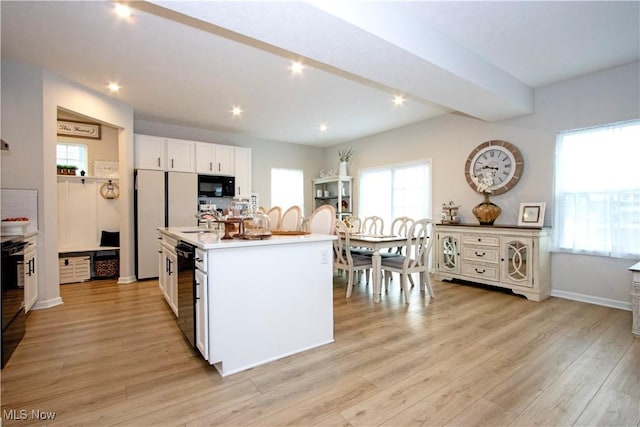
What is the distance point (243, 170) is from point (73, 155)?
2709 mm

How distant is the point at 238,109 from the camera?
4652 mm

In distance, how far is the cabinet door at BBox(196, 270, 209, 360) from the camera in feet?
6.41

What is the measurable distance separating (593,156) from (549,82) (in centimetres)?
103

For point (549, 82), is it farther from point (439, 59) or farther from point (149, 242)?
point (149, 242)

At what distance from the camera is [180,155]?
519 cm

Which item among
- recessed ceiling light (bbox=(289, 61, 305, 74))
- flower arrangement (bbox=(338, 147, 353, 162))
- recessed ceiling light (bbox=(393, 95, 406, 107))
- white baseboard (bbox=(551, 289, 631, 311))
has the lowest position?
white baseboard (bbox=(551, 289, 631, 311))

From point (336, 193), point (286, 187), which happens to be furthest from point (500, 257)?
point (286, 187)

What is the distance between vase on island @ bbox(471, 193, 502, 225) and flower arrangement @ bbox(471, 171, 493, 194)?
0.09m

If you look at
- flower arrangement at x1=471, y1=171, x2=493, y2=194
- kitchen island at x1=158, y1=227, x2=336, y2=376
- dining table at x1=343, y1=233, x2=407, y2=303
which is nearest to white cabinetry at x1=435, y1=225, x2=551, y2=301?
flower arrangement at x1=471, y1=171, x2=493, y2=194

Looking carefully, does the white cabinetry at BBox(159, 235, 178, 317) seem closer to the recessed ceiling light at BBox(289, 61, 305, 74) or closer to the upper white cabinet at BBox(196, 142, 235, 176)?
the recessed ceiling light at BBox(289, 61, 305, 74)

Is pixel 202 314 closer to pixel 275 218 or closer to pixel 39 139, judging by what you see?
pixel 275 218

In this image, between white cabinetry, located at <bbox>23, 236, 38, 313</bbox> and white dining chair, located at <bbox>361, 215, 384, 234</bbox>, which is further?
white dining chair, located at <bbox>361, 215, 384, 234</bbox>

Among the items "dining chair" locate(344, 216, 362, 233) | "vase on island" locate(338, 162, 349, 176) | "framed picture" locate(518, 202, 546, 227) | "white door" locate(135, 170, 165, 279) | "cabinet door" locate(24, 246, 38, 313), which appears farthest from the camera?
"vase on island" locate(338, 162, 349, 176)

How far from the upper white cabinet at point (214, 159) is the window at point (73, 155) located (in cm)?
175
